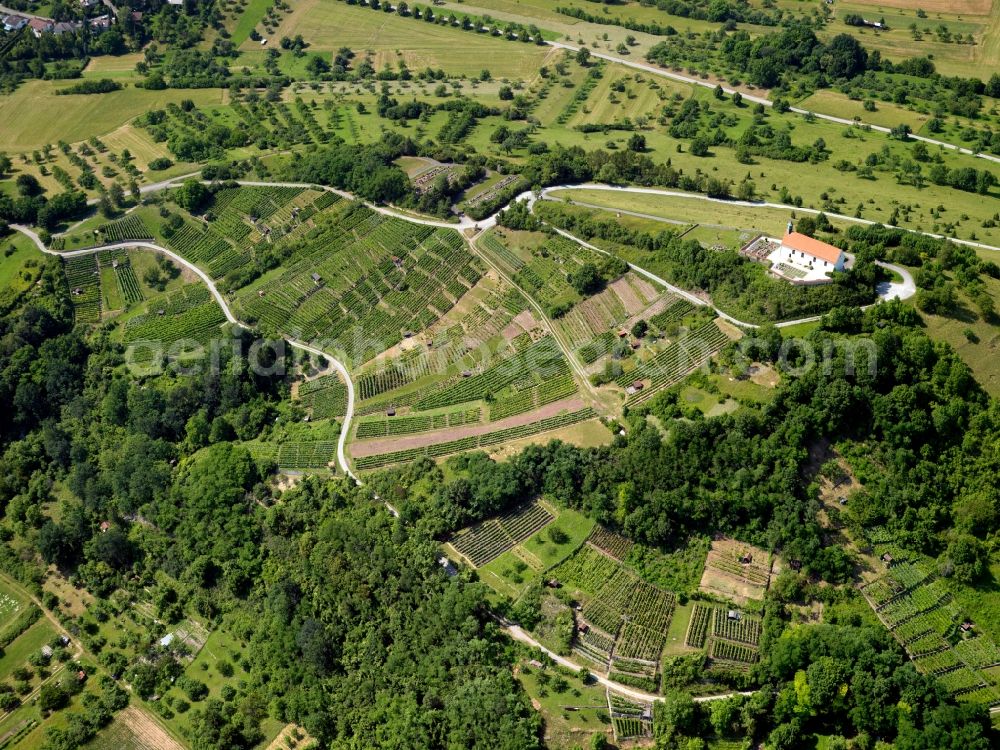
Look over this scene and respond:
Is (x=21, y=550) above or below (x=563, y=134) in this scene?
below

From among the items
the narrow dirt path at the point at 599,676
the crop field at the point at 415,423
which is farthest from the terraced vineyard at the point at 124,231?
the narrow dirt path at the point at 599,676

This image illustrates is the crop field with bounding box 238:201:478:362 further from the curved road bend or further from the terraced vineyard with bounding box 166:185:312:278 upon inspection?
the terraced vineyard with bounding box 166:185:312:278

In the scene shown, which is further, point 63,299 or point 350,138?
point 350,138

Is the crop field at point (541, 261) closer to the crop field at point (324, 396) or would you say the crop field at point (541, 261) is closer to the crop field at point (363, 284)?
the crop field at point (363, 284)

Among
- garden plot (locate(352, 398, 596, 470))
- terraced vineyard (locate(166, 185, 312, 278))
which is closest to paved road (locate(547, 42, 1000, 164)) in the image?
terraced vineyard (locate(166, 185, 312, 278))

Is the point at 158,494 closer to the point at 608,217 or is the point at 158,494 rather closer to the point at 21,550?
the point at 21,550

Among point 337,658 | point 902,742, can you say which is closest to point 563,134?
point 337,658

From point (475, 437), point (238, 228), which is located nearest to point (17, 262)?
point (238, 228)
